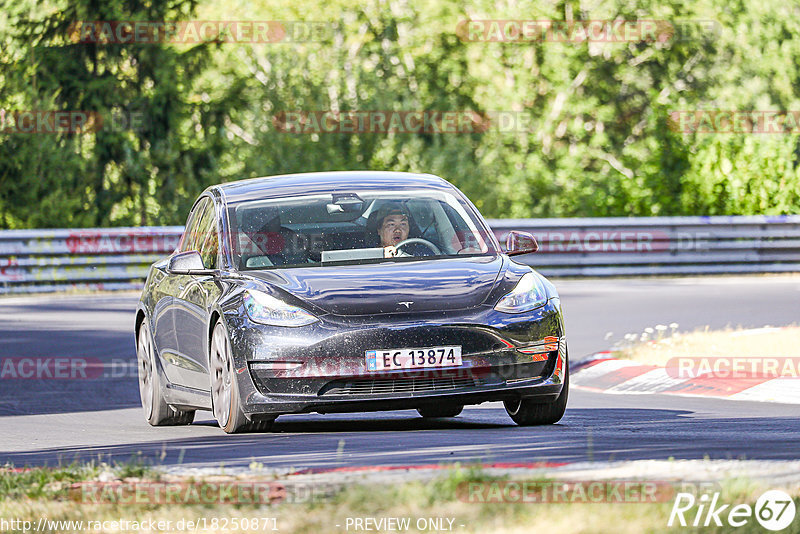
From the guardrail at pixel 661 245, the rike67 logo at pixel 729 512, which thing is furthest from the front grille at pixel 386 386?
the guardrail at pixel 661 245

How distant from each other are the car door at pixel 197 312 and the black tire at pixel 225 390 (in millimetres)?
197

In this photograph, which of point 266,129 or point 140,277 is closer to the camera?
point 140,277

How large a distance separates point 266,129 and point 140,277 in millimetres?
10100

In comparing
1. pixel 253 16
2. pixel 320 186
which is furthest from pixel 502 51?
pixel 320 186

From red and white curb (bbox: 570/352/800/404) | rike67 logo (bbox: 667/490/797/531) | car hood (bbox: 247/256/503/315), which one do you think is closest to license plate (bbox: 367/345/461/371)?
car hood (bbox: 247/256/503/315)

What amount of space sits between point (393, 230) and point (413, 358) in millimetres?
1425

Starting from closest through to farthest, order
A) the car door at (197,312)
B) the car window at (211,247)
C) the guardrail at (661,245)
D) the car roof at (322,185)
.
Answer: the car door at (197,312) < the car window at (211,247) < the car roof at (322,185) < the guardrail at (661,245)

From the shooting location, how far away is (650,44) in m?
47.7

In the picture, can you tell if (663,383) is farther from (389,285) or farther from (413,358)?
(413,358)

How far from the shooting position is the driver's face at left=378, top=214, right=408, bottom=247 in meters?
10.3

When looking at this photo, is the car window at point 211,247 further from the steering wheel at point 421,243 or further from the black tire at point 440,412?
the black tire at point 440,412

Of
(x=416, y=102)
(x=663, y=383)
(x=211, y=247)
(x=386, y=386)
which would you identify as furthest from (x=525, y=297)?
(x=416, y=102)

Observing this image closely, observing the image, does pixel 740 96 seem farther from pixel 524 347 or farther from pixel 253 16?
pixel 524 347

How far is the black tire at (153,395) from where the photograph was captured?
1133 cm
